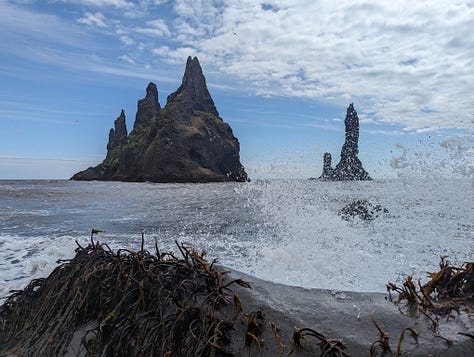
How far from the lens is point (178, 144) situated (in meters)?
130

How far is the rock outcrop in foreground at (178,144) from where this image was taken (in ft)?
415

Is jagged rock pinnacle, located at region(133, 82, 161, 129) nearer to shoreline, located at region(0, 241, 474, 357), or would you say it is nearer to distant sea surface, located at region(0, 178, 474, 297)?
distant sea surface, located at region(0, 178, 474, 297)

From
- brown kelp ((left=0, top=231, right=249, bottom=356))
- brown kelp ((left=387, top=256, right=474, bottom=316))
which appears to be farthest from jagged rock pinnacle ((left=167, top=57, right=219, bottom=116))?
brown kelp ((left=387, top=256, right=474, bottom=316))

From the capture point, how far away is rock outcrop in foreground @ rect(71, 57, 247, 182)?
126375 mm

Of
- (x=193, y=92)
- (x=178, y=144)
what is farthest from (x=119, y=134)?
(x=178, y=144)

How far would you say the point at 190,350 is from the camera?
8.18 feet

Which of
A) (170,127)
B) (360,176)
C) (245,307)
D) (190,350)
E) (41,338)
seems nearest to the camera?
(190,350)

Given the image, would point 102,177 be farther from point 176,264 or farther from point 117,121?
point 176,264

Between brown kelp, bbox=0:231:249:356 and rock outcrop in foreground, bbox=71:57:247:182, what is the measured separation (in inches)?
4739

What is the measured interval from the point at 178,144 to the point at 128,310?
5101 inches

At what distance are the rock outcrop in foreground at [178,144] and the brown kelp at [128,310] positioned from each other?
12038 cm

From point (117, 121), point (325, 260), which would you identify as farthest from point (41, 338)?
point (117, 121)

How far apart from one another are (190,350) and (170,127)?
136 meters

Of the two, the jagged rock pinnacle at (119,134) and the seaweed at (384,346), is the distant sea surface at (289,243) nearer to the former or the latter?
the seaweed at (384,346)
